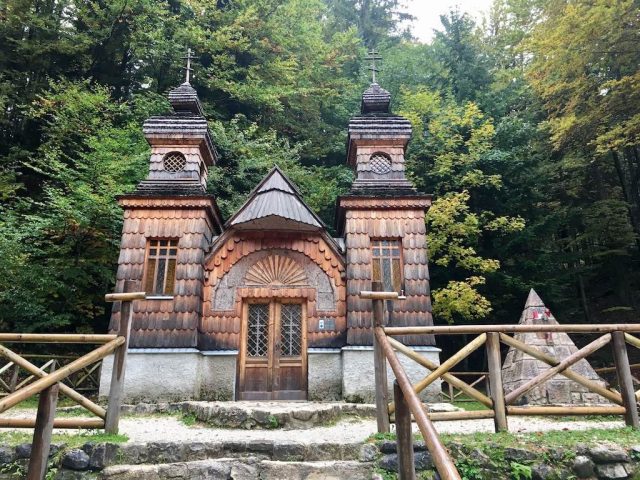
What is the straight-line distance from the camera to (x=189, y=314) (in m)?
9.76

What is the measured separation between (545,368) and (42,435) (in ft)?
27.4

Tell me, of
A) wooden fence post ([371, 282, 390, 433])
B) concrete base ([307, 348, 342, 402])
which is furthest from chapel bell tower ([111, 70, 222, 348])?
wooden fence post ([371, 282, 390, 433])

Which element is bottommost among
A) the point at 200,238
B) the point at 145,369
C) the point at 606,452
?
the point at 606,452

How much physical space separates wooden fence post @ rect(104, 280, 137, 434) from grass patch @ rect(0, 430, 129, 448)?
6.1 inches

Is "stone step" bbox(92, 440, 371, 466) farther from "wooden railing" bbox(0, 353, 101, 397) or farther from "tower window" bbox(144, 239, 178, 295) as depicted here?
"wooden railing" bbox(0, 353, 101, 397)

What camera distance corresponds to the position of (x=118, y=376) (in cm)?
545

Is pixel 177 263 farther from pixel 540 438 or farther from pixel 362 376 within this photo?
pixel 540 438

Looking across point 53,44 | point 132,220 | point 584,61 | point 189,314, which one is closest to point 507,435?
point 189,314

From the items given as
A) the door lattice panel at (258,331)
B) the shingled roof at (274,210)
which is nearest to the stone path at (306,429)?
the door lattice panel at (258,331)

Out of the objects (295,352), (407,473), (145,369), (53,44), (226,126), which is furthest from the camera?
(226,126)

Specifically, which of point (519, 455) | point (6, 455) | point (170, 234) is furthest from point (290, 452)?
point (170, 234)

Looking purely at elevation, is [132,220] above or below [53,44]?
below

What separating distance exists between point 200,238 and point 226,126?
9550mm

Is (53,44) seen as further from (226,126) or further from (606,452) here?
(606,452)
